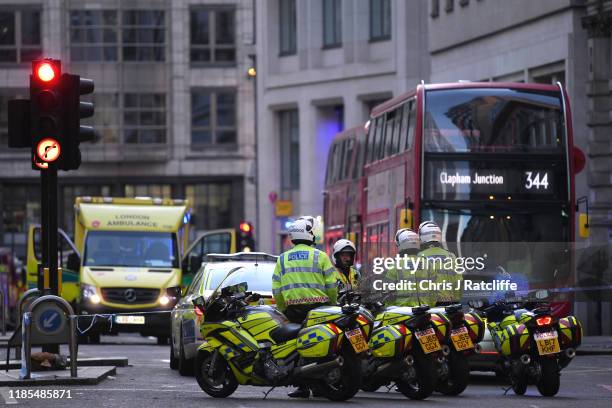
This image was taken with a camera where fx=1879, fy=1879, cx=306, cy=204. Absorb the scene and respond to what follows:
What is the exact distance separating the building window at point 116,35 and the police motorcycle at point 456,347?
2277 inches

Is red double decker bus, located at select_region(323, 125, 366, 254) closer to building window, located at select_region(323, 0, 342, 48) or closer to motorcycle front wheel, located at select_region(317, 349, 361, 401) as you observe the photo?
motorcycle front wheel, located at select_region(317, 349, 361, 401)

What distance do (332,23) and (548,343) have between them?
4430cm

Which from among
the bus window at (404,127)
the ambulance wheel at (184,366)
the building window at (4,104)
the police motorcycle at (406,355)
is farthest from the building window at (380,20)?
the police motorcycle at (406,355)

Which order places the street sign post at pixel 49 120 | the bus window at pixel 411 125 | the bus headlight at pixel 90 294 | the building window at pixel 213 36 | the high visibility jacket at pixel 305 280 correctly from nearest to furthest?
the high visibility jacket at pixel 305 280
the street sign post at pixel 49 120
the bus window at pixel 411 125
the bus headlight at pixel 90 294
the building window at pixel 213 36

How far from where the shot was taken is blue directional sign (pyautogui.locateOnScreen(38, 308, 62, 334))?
1858cm

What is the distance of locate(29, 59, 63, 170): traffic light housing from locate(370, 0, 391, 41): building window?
40907 millimetres

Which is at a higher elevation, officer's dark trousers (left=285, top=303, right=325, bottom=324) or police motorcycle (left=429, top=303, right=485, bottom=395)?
officer's dark trousers (left=285, top=303, right=325, bottom=324)

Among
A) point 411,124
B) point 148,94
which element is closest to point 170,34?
point 148,94

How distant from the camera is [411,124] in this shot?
27297 millimetres

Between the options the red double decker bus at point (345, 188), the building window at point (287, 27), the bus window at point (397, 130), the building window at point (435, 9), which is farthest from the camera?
the building window at point (287, 27)

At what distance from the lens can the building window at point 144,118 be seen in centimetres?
7538

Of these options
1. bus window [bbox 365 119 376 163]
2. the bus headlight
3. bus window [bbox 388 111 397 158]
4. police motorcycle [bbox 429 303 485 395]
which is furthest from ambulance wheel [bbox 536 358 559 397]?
the bus headlight

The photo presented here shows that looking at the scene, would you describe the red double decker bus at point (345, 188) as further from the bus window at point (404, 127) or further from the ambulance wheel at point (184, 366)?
the ambulance wheel at point (184, 366)

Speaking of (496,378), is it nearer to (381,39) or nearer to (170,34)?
(381,39)
